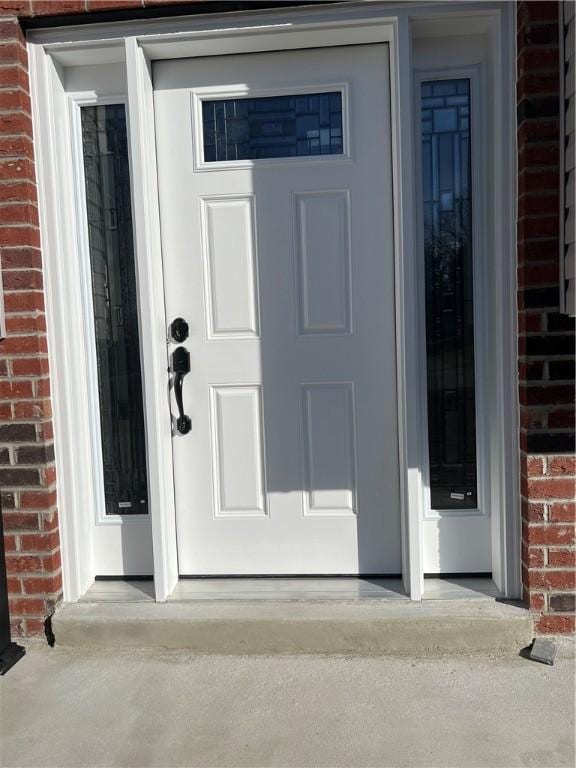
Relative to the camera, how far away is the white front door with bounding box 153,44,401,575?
2.70m

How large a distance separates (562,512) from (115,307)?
2014 mm

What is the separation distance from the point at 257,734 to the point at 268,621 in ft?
1.60

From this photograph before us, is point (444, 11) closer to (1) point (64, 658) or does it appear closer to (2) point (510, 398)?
(2) point (510, 398)

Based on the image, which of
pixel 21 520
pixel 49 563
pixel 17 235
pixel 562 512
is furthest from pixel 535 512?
pixel 17 235

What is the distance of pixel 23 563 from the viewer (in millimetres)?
2682

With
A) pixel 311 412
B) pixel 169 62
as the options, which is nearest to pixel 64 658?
pixel 311 412

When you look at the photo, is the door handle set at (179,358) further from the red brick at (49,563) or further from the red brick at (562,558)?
the red brick at (562,558)

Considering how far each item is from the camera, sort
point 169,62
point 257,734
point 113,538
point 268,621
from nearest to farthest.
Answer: point 257,734
point 268,621
point 169,62
point 113,538

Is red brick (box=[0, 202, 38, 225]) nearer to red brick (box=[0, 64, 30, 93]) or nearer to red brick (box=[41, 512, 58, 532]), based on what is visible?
red brick (box=[0, 64, 30, 93])

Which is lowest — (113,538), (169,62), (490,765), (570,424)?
(490,765)

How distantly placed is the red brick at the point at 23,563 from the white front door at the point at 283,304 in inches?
24.1

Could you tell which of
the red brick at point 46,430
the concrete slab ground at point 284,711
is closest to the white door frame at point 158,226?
the red brick at point 46,430

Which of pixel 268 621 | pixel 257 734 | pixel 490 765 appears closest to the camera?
pixel 490 765

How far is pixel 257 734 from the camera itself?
6.86 feet
